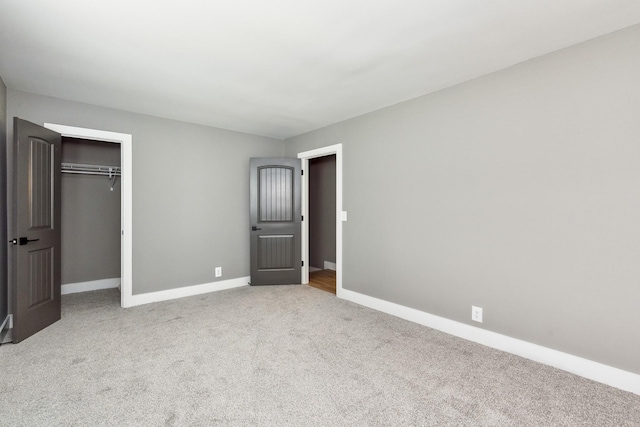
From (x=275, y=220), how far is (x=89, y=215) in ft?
9.12

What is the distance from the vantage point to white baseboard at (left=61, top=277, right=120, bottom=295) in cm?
431

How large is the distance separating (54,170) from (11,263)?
1.01 metres

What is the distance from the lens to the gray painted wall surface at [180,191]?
12.0 feet

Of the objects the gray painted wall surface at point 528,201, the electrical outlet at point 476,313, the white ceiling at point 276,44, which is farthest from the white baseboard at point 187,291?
the electrical outlet at point 476,313

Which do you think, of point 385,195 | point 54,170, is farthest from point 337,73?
point 54,170

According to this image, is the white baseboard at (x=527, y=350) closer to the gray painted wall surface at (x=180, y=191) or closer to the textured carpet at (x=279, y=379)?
the textured carpet at (x=279, y=379)

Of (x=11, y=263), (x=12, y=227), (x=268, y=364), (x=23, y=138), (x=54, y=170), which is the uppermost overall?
(x=23, y=138)

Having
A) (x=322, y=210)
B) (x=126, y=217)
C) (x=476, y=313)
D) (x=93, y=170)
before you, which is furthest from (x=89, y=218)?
(x=476, y=313)

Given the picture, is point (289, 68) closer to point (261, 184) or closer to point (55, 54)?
point (55, 54)

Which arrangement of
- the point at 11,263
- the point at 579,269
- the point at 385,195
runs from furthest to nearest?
the point at 385,195
the point at 11,263
the point at 579,269

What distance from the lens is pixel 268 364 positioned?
2359 millimetres

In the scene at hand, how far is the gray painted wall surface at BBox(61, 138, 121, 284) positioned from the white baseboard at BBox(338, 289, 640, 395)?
13.8ft

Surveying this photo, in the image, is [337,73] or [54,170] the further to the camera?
[54,170]

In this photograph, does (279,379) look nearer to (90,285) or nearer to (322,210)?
A: (90,285)
